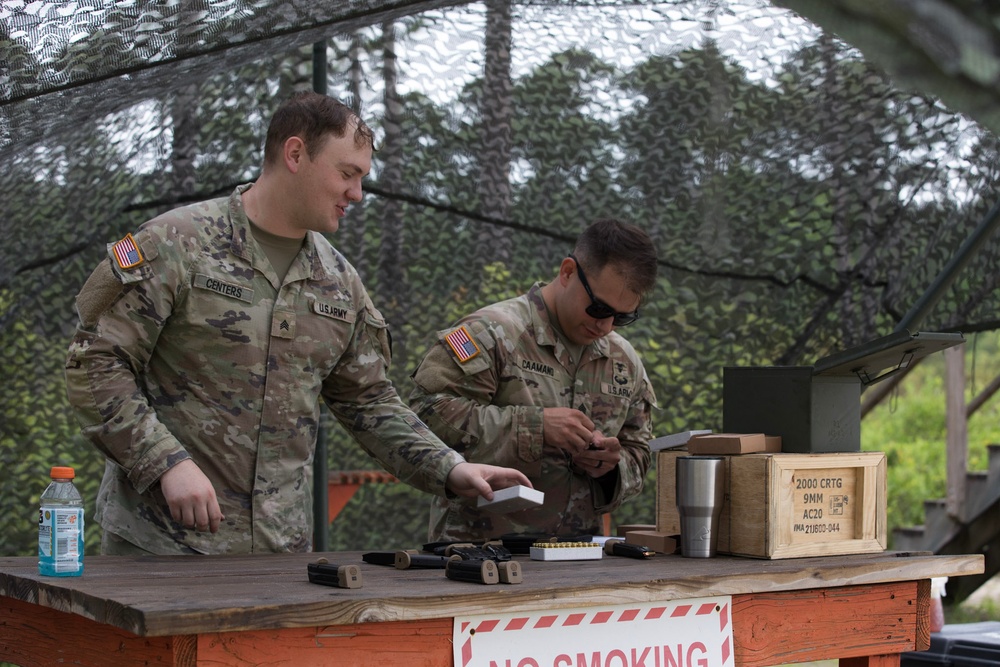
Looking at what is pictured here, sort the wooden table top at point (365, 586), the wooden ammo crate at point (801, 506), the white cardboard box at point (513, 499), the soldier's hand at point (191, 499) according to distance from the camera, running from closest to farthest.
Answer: the wooden table top at point (365, 586)
the soldier's hand at point (191, 499)
the white cardboard box at point (513, 499)
the wooden ammo crate at point (801, 506)

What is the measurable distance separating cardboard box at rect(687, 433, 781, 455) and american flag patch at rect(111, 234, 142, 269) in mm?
1333

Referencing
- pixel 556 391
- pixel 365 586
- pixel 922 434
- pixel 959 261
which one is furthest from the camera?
pixel 922 434

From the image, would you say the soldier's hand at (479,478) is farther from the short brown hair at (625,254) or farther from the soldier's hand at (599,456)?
the short brown hair at (625,254)

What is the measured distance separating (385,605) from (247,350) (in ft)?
3.14

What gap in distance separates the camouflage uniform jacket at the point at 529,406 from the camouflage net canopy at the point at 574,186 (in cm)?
131

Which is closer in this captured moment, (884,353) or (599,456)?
(884,353)

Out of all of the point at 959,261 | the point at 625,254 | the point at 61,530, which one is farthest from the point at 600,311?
the point at 959,261

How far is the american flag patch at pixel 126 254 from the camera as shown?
2.38 meters

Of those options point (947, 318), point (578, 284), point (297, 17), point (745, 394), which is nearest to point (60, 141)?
point (297, 17)

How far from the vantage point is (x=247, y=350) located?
251cm

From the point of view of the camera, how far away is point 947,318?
472 cm

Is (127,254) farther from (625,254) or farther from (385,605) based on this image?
(625,254)

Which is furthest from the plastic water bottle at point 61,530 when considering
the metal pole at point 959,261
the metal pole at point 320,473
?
the metal pole at point 959,261

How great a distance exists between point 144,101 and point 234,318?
1.70 meters
